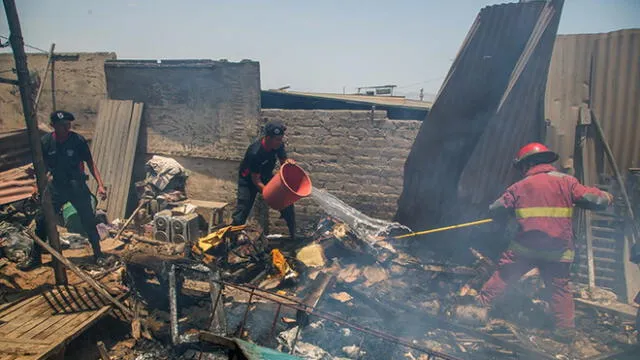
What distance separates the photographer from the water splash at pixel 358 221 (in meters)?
5.42

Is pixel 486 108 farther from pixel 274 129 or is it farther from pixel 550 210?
pixel 274 129

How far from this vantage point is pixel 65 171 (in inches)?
200

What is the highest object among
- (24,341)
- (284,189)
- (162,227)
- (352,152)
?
(352,152)

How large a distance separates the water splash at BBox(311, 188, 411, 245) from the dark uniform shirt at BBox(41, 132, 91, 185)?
3458 mm

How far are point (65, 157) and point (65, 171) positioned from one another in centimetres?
21

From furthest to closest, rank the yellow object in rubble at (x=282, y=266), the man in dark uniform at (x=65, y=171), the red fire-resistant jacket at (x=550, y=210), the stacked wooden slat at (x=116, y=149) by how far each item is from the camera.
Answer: the stacked wooden slat at (x=116, y=149), the man in dark uniform at (x=65, y=171), the yellow object in rubble at (x=282, y=266), the red fire-resistant jacket at (x=550, y=210)

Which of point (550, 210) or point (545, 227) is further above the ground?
point (550, 210)

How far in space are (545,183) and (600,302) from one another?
2.07 metres

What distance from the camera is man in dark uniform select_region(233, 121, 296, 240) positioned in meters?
5.47

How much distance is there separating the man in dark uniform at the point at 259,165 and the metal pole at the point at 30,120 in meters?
2.42

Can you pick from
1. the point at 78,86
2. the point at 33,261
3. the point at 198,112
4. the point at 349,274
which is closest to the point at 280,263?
the point at 349,274

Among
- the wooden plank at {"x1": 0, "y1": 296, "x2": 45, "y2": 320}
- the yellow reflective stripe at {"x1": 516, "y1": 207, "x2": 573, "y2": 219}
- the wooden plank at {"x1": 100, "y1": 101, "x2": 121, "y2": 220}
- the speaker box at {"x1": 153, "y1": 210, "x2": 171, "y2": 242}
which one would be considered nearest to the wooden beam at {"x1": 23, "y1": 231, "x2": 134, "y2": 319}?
the wooden plank at {"x1": 0, "y1": 296, "x2": 45, "y2": 320}

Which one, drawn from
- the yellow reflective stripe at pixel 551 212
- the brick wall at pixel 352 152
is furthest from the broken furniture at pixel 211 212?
the yellow reflective stripe at pixel 551 212

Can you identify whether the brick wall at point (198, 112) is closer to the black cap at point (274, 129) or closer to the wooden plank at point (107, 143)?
the wooden plank at point (107, 143)
